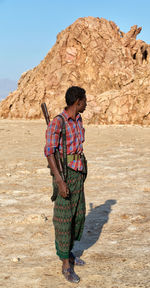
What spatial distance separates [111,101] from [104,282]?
2227 cm

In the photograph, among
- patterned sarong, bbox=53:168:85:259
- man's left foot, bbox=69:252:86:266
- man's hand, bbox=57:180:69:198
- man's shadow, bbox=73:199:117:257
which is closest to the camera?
man's hand, bbox=57:180:69:198

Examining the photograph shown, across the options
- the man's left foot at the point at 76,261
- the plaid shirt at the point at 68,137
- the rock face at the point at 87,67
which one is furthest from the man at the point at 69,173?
the rock face at the point at 87,67

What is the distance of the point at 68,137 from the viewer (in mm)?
2939

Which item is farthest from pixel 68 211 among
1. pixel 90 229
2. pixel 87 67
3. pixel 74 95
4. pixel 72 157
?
pixel 87 67

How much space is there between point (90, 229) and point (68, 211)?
1.56m

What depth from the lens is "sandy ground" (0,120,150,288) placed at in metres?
3.09

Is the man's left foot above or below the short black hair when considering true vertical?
below

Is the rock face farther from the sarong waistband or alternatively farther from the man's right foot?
the man's right foot

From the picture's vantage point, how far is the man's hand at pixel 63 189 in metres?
2.86

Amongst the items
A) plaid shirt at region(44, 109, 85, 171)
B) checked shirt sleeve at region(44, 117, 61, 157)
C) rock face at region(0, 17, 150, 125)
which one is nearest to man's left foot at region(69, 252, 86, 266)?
plaid shirt at region(44, 109, 85, 171)

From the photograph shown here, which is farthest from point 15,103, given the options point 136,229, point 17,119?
point 136,229

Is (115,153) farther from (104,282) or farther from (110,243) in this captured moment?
(104,282)

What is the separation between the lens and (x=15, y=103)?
2923cm

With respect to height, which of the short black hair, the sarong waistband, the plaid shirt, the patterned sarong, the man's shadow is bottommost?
the man's shadow
